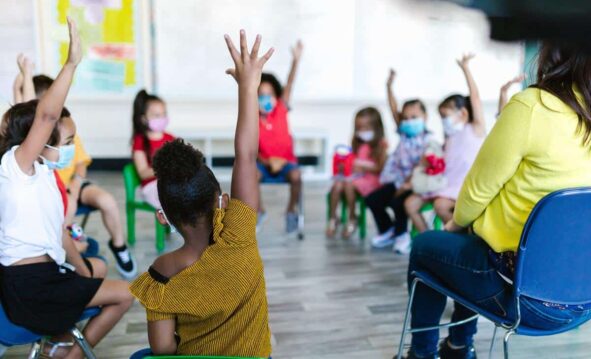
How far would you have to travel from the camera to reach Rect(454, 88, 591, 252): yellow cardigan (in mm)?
1448

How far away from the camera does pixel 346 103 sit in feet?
19.1

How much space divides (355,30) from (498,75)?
1.57 metres

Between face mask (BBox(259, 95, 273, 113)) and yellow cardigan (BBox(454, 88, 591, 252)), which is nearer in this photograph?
yellow cardigan (BBox(454, 88, 591, 252))

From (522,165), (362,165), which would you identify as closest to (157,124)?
(362,165)

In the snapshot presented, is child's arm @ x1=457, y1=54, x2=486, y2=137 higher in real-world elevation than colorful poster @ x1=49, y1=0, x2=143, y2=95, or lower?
lower

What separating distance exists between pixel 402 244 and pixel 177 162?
2435mm

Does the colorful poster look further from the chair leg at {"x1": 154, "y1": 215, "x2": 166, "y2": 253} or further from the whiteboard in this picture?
the chair leg at {"x1": 154, "y1": 215, "x2": 166, "y2": 253}

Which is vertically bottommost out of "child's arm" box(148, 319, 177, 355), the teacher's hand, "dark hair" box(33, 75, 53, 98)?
"child's arm" box(148, 319, 177, 355)

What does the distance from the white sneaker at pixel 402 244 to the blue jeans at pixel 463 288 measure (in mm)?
1419

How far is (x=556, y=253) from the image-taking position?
1461 mm

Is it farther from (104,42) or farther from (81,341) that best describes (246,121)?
(104,42)

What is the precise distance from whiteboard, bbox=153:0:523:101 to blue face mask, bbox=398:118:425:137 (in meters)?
1.96

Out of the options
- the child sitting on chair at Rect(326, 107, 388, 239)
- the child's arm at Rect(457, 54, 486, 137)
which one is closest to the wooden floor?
the child sitting on chair at Rect(326, 107, 388, 239)

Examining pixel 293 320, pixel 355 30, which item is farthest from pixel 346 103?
pixel 293 320
